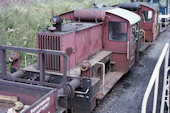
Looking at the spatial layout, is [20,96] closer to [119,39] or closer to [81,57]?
[81,57]

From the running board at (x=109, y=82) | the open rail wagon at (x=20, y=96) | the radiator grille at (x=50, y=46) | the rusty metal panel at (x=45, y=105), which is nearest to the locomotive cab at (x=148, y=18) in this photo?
the running board at (x=109, y=82)

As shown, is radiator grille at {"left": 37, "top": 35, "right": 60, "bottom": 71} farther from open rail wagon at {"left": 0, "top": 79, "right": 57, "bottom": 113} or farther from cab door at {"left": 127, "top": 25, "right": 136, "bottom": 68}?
cab door at {"left": 127, "top": 25, "right": 136, "bottom": 68}

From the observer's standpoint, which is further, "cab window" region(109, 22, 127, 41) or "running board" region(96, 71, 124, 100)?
"cab window" region(109, 22, 127, 41)

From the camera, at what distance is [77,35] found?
675 cm

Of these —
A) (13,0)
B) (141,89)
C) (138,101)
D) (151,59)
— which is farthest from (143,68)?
(13,0)

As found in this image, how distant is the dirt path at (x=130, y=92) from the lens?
21.7 feet

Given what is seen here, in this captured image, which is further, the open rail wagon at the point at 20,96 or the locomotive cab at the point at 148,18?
the locomotive cab at the point at 148,18

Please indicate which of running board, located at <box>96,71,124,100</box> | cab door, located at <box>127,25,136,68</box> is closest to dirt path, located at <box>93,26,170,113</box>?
running board, located at <box>96,71,124,100</box>

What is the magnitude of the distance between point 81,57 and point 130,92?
200 centimetres

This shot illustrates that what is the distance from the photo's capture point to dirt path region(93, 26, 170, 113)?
6617 mm

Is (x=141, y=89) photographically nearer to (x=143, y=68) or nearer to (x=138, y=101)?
(x=138, y=101)

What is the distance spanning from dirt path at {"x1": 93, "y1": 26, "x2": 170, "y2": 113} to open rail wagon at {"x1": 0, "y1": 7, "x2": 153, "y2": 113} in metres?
0.39

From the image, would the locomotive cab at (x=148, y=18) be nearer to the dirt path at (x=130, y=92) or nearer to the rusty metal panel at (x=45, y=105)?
the dirt path at (x=130, y=92)

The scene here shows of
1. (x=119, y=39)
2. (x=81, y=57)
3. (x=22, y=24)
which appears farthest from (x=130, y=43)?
(x=22, y=24)
